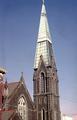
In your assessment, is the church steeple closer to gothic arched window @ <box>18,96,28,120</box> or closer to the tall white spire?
the tall white spire

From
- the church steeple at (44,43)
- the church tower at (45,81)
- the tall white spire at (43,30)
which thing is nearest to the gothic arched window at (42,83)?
the church tower at (45,81)

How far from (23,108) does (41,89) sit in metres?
7.61

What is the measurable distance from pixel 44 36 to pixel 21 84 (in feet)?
46.9

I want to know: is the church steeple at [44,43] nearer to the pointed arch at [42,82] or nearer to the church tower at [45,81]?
the church tower at [45,81]

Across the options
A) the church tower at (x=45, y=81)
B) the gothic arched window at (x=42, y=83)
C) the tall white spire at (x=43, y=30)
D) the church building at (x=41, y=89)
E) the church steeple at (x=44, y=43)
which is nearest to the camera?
the church building at (x=41, y=89)

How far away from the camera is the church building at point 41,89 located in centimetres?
5978

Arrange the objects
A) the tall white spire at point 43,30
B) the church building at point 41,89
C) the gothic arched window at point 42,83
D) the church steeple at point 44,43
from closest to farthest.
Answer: the church building at point 41,89
the gothic arched window at point 42,83
the church steeple at point 44,43
the tall white spire at point 43,30

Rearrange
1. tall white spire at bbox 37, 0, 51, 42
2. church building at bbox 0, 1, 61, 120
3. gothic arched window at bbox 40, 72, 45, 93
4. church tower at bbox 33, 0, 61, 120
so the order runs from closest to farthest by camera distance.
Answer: church building at bbox 0, 1, 61, 120, church tower at bbox 33, 0, 61, 120, gothic arched window at bbox 40, 72, 45, 93, tall white spire at bbox 37, 0, 51, 42

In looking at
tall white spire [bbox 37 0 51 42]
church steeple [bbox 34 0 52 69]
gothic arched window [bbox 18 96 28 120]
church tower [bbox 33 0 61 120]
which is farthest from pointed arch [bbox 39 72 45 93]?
tall white spire [bbox 37 0 51 42]

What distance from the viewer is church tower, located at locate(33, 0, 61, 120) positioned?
64.7 m

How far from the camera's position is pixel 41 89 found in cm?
6681

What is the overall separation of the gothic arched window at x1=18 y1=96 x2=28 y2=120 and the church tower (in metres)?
3.83

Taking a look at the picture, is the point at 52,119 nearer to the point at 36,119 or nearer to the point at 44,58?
the point at 36,119

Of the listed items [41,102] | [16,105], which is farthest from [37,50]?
[16,105]
